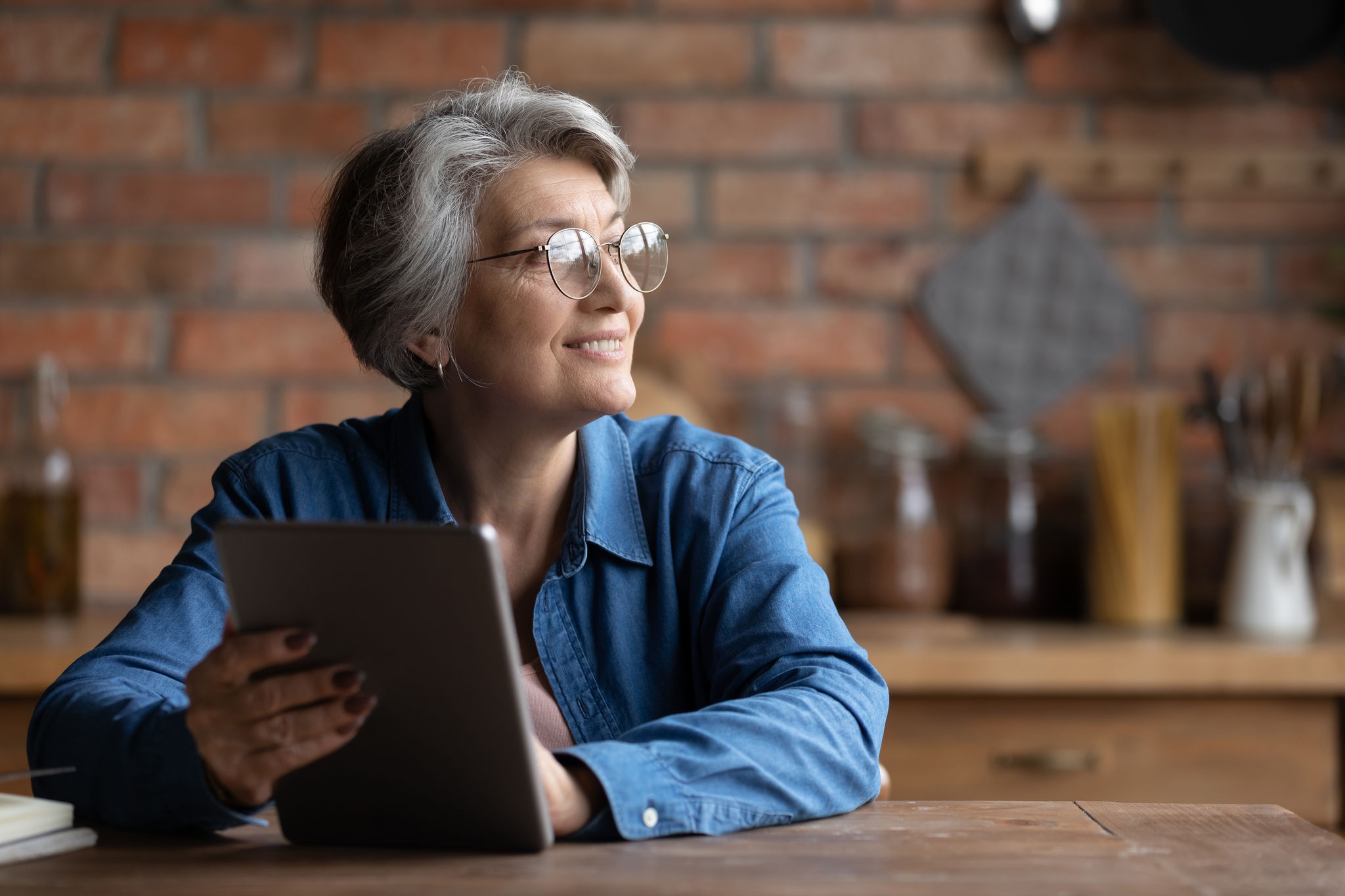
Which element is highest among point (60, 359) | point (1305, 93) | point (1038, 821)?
point (1305, 93)

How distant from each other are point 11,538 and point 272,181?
2.35 feet

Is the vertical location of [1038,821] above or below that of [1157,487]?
below

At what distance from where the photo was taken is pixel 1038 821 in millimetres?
952

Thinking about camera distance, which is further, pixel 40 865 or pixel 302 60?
pixel 302 60

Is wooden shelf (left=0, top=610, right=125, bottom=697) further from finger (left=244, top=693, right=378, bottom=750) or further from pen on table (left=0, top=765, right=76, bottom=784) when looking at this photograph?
finger (left=244, top=693, right=378, bottom=750)

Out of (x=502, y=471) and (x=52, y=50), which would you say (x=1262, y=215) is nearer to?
(x=502, y=471)

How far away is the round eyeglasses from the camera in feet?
4.18

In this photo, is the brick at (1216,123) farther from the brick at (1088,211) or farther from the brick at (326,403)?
the brick at (326,403)

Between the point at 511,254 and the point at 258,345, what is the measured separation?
3.73 ft

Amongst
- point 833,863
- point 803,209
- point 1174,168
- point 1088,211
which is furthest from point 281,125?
point 833,863

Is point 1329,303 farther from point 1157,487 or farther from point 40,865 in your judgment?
point 40,865

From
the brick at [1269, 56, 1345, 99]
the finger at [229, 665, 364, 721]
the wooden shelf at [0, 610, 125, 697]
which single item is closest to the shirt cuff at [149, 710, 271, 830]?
the finger at [229, 665, 364, 721]

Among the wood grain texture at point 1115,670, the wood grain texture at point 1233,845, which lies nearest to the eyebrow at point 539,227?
the wood grain texture at point 1233,845

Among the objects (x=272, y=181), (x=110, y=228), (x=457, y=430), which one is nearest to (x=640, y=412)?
(x=457, y=430)
